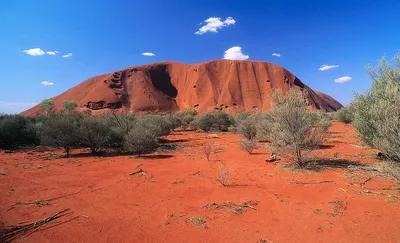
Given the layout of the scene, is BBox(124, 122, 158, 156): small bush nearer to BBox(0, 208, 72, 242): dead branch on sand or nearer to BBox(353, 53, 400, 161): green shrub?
BBox(0, 208, 72, 242): dead branch on sand

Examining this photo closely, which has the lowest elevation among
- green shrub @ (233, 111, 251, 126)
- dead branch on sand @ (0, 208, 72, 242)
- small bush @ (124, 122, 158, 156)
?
dead branch on sand @ (0, 208, 72, 242)

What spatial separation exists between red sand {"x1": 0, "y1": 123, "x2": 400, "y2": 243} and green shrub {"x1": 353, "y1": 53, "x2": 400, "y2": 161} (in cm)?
112

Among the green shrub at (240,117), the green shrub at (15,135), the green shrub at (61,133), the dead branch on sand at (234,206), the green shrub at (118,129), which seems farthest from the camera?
the green shrub at (240,117)

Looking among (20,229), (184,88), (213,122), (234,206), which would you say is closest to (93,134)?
(20,229)

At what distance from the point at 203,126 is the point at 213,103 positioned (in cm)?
4229

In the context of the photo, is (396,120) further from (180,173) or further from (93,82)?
(93,82)

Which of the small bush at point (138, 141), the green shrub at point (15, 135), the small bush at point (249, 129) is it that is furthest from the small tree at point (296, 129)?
the green shrub at point (15, 135)

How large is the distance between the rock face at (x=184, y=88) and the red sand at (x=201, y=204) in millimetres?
58699

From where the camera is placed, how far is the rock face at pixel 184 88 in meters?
69.1

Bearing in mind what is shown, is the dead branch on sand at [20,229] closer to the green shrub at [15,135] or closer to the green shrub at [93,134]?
the green shrub at [93,134]

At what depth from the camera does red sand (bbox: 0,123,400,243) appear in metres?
4.12

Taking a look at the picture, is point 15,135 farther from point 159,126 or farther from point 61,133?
point 159,126

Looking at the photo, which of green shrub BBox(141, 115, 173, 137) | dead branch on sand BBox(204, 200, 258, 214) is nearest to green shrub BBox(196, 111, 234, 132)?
green shrub BBox(141, 115, 173, 137)

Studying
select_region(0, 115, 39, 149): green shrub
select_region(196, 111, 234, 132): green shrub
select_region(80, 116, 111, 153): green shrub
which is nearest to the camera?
select_region(80, 116, 111, 153): green shrub
